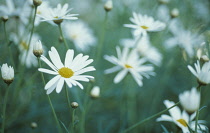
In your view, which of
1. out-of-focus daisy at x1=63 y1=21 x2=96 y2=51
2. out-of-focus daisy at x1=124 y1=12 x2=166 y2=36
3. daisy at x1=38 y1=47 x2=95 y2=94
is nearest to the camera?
daisy at x1=38 y1=47 x2=95 y2=94

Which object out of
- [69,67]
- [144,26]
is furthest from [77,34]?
[69,67]

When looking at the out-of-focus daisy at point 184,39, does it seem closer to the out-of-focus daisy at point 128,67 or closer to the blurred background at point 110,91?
the blurred background at point 110,91

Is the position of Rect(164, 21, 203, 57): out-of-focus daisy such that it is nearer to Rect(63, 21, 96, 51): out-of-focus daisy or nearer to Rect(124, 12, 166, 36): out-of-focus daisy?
Rect(124, 12, 166, 36): out-of-focus daisy

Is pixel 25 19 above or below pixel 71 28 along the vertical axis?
below

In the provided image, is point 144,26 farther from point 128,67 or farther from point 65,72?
point 65,72

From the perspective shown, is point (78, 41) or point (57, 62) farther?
point (78, 41)

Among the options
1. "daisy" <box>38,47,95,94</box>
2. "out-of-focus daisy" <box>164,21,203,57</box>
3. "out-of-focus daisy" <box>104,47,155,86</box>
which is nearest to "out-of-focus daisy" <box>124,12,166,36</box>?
"out-of-focus daisy" <box>104,47,155,86</box>

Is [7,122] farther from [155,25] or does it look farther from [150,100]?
[150,100]

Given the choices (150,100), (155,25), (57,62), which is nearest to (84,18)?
(150,100)

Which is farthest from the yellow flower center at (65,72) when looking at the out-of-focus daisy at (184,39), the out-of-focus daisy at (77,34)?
the out-of-focus daisy at (184,39)
